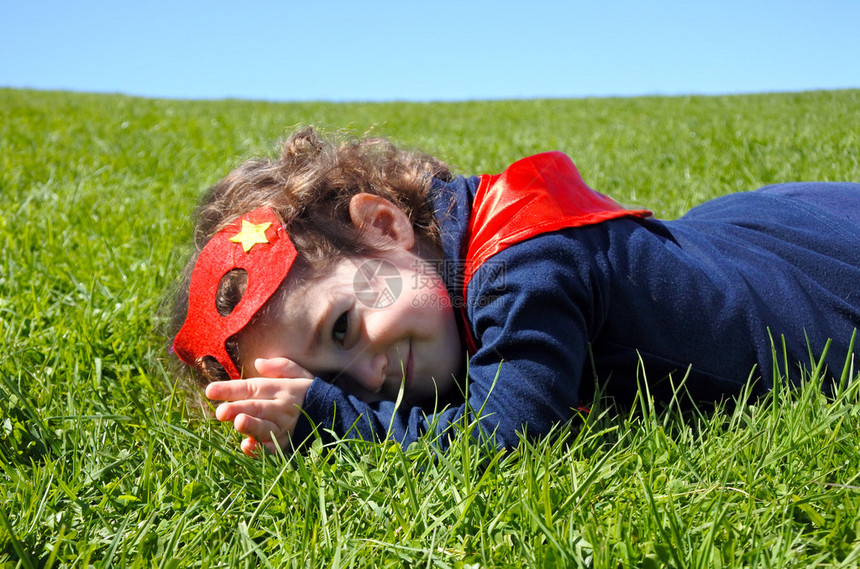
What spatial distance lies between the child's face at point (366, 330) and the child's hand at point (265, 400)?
0.19 feet

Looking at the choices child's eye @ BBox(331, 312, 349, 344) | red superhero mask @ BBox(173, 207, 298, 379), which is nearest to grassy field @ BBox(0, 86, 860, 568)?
red superhero mask @ BBox(173, 207, 298, 379)

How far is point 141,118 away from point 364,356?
8936 mm

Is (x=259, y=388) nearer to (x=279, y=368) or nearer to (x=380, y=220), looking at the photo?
(x=279, y=368)

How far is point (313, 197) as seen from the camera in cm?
227

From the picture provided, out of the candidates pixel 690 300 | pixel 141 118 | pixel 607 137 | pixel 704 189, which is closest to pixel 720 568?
pixel 690 300

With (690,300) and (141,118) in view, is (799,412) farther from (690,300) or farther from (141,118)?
(141,118)

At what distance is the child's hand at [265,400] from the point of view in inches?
74.4

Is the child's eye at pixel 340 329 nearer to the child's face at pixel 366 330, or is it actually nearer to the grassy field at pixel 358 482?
the child's face at pixel 366 330

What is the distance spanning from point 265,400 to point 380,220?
676 mm

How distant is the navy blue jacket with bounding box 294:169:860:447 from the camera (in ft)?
6.10

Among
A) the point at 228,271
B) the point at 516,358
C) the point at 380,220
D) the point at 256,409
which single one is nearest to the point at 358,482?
the point at 256,409

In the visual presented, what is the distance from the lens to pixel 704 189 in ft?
14.8

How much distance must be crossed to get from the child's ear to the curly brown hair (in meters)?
0.04

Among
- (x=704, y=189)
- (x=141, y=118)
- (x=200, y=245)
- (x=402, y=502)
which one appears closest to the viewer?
(x=402, y=502)
